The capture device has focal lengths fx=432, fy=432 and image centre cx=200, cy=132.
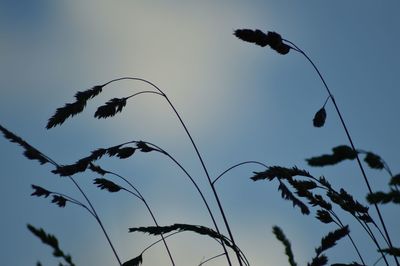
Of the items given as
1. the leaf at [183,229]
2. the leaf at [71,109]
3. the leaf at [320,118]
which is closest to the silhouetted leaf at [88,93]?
the leaf at [71,109]

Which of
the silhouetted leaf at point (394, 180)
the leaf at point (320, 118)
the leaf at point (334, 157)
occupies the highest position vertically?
the leaf at point (320, 118)

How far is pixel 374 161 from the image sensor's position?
159cm

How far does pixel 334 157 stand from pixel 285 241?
113 cm

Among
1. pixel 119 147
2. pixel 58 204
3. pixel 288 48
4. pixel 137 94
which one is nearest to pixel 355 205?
pixel 288 48

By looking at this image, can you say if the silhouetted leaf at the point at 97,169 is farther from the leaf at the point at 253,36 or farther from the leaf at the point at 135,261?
the leaf at the point at 253,36

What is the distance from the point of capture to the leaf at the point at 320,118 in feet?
10.2

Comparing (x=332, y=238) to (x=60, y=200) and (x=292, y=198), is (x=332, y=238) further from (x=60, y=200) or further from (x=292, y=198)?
(x=60, y=200)

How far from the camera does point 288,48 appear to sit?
3.06 m

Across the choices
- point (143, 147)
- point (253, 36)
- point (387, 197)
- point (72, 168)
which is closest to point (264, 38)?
point (253, 36)

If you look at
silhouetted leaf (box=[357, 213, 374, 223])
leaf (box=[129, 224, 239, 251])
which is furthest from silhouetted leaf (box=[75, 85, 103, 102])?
silhouetted leaf (box=[357, 213, 374, 223])

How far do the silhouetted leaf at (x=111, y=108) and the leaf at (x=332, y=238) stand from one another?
1.70 m

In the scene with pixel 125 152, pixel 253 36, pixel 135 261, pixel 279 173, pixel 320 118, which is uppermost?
pixel 253 36

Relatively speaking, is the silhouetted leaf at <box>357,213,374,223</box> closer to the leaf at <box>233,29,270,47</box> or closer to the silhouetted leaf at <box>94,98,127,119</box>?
the leaf at <box>233,29,270,47</box>

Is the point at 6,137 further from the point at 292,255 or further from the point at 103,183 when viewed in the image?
the point at 292,255
